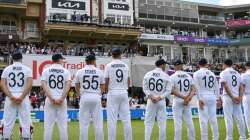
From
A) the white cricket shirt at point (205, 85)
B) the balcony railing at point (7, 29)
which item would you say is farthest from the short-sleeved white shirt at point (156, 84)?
the balcony railing at point (7, 29)

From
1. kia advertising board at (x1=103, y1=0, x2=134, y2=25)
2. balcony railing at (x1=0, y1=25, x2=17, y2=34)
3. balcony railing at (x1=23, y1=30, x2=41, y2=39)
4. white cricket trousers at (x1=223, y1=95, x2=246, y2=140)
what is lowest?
white cricket trousers at (x1=223, y1=95, x2=246, y2=140)

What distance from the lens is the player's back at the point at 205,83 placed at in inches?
520

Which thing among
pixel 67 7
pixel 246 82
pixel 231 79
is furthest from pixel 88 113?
pixel 67 7

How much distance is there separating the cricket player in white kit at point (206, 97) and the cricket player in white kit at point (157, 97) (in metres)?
1.08

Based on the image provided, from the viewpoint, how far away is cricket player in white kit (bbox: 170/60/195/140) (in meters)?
12.7

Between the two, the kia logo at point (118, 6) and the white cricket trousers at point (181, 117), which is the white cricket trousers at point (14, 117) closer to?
the white cricket trousers at point (181, 117)

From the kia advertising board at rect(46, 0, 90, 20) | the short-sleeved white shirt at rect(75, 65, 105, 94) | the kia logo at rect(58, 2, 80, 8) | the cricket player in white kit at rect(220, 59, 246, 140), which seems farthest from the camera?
the kia logo at rect(58, 2, 80, 8)

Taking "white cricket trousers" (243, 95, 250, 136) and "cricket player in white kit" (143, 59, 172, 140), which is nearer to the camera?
"cricket player in white kit" (143, 59, 172, 140)

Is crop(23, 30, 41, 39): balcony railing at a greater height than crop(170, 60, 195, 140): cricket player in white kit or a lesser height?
greater

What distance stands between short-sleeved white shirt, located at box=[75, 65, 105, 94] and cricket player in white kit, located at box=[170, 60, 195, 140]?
7.88ft

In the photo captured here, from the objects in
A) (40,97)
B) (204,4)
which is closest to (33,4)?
(40,97)

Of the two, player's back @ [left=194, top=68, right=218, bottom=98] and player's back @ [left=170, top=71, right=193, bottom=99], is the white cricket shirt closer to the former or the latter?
player's back @ [left=194, top=68, right=218, bottom=98]

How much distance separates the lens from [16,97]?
37.1ft

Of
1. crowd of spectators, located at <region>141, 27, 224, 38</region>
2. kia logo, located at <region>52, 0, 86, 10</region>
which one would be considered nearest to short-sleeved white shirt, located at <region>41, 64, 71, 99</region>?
kia logo, located at <region>52, 0, 86, 10</region>
